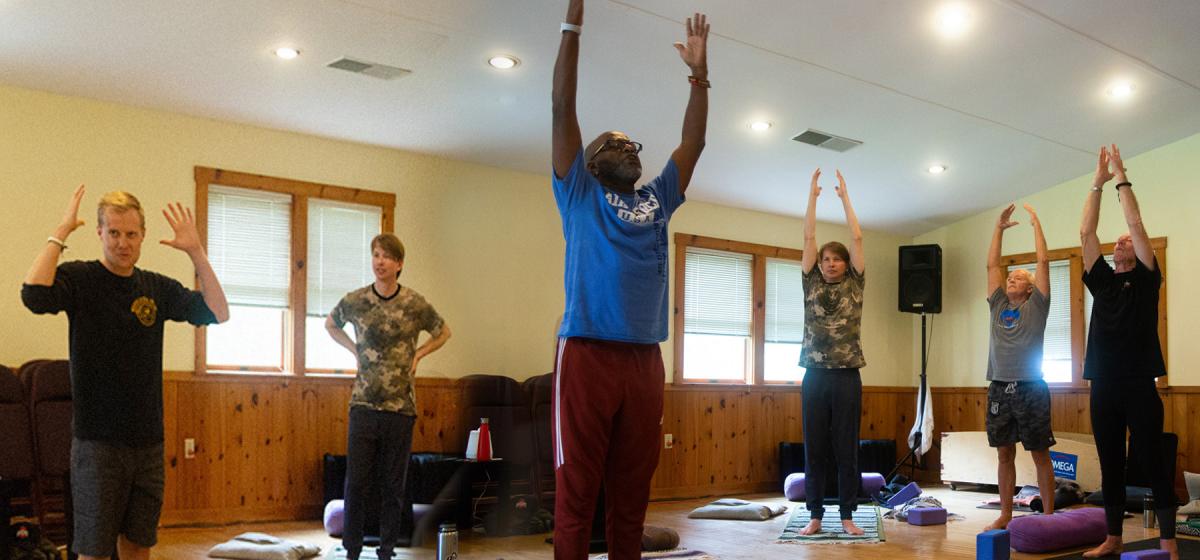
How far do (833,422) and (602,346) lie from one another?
2976 millimetres

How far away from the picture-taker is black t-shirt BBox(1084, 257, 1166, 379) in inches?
174

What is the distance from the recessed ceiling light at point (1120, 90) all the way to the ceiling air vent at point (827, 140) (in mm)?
1751

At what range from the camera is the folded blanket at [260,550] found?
491cm

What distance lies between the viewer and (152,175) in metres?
6.13

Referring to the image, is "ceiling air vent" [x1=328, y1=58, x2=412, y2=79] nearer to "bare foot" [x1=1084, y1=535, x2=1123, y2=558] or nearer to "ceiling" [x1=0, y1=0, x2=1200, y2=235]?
"ceiling" [x1=0, y1=0, x2=1200, y2=235]

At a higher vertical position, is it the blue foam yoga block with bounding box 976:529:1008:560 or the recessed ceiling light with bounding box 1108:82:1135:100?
the recessed ceiling light with bounding box 1108:82:1135:100

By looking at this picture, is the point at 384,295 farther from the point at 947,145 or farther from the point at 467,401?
the point at 947,145

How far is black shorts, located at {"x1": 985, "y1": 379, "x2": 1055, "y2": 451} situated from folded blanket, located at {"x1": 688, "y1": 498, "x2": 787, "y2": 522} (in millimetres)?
1713

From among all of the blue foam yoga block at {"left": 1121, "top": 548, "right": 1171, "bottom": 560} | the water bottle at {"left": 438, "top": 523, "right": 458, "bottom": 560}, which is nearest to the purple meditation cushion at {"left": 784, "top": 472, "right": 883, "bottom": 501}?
the blue foam yoga block at {"left": 1121, "top": 548, "right": 1171, "bottom": 560}

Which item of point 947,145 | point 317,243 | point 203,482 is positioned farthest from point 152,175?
point 947,145

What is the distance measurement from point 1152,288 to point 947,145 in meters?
3.74

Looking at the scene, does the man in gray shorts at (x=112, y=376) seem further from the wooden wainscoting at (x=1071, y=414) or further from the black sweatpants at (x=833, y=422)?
the wooden wainscoting at (x=1071, y=414)

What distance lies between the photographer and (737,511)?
6.78 meters

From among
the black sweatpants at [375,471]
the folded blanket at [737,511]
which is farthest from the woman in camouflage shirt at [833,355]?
the black sweatpants at [375,471]
